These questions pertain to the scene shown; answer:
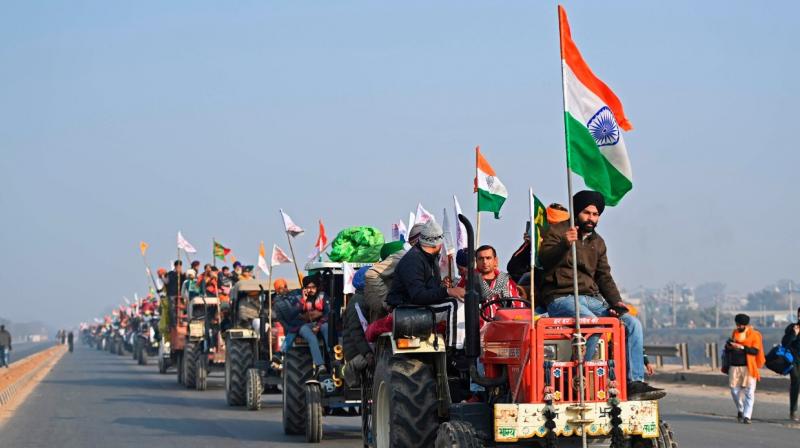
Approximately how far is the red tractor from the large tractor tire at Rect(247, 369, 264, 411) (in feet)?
40.5

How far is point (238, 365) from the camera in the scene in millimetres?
25156

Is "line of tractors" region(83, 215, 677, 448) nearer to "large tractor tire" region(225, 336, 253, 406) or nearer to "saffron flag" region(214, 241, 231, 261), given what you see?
"large tractor tire" region(225, 336, 253, 406)

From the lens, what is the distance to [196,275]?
37062 mm

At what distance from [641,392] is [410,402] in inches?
78.7

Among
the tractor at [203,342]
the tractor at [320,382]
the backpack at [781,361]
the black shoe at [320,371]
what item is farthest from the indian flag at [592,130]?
the tractor at [203,342]

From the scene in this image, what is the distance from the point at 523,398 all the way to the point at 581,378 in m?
0.49

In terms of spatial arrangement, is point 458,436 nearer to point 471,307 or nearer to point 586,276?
point 471,307

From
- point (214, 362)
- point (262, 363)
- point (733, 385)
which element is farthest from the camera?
point (214, 362)

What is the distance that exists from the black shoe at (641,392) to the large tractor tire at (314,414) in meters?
7.71

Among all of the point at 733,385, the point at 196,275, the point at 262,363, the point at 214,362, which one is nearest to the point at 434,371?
the point at 733,385

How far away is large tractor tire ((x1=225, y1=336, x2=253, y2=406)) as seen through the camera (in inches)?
987

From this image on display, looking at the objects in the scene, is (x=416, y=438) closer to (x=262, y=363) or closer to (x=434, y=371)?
(x=434, y=371)

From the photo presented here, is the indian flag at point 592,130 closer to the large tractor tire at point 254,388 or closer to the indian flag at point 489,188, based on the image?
the indian flag at point 489,188

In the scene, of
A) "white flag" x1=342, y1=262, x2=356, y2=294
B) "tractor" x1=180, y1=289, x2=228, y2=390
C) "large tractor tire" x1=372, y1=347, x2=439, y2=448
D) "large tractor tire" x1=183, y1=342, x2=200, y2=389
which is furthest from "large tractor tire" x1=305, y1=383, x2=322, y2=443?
"large tractor tire" x1=183, y1=342, x2=200, y2=389
